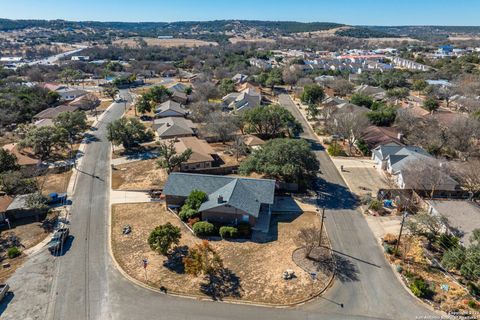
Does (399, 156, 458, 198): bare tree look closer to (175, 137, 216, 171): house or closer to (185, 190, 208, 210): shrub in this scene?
(185, 190, 208, 210): shrub

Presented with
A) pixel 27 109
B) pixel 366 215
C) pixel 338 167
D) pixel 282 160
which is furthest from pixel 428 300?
pixel 27 109

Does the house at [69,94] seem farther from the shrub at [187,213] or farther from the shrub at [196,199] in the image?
the shrub at [187,213]

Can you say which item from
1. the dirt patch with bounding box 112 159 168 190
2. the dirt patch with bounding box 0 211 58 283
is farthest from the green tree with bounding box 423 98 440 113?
the dirt patch with bounding box 0 211 58 283

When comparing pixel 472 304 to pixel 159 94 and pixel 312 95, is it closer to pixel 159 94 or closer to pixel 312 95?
pixel 312 95

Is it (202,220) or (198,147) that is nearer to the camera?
(202,220)

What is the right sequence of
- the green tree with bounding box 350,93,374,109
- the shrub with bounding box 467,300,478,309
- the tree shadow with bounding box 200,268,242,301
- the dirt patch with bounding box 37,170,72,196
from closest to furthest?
the shrub with bounding box 467,300,478,309 → the tree shadow with bounding box 200,268,242,301 → the dirt patch with bounding box 37,170,72,196 → the green tree with bounding box 350,93,374,109

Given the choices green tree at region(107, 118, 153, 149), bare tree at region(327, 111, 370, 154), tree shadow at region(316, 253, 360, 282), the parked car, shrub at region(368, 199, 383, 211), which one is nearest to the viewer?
tree shadow at region(316, 253, 360, 282)

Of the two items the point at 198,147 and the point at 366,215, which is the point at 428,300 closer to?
the point at 366,215
